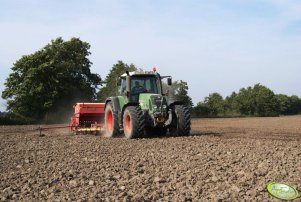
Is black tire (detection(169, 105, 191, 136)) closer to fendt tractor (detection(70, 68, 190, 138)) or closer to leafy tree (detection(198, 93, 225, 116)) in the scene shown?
fendt tractor (detection(70, 68, 190, 138))

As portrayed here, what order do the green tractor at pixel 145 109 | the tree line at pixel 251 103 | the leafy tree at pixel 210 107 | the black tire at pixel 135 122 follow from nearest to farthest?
the black tire at pixel 135 122 < the green tractor at pixel 145 109 < the leafy tree at pixel 210 107 < the tree line at pixel 251 103

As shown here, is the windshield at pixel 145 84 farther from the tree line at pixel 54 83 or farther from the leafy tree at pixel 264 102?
the leafy tree at pixel 264 102

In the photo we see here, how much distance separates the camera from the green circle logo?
5631 mm

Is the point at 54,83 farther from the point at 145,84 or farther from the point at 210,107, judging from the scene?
the point at 210,107

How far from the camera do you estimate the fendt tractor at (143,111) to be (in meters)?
13.2

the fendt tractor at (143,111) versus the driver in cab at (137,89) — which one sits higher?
A: the driver in cab at (137,89)

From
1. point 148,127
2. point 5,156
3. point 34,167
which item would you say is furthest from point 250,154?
point 148,127

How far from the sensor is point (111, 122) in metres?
15.4

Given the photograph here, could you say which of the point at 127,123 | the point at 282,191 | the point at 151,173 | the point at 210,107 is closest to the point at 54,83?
the point at 127,123

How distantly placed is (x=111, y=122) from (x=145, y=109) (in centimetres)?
228

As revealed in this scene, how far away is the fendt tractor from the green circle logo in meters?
7.21

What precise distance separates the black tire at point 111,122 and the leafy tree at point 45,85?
1932 centimetres

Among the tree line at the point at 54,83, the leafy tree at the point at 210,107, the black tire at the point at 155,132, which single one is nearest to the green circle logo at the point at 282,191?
the black tire at the point at 155,132

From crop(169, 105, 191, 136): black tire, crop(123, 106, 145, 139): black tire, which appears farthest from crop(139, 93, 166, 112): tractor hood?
crop(169, 105, 191, 136): black tire
